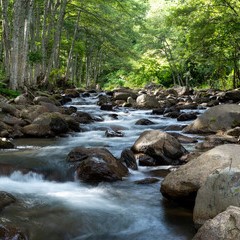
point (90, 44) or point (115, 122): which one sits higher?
point (90, 44)

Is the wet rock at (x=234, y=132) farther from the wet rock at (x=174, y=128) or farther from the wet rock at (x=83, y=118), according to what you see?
the wet rock at (x=83, y=118)

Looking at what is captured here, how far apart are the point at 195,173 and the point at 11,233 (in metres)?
2.63

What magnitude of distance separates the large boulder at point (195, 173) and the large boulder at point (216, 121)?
5.38 metres

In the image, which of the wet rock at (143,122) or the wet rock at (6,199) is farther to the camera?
the wet rock at (143,122)

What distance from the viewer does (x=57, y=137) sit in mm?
10117

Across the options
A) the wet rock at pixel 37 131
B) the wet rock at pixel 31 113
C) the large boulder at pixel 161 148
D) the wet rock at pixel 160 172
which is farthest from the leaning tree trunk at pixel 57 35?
the wet rock at pixel 160 172

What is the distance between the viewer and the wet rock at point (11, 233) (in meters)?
3.90

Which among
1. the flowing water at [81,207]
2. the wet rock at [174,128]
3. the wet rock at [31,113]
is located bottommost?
the flowing water at [81,207]

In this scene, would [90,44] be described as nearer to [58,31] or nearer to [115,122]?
[58,31]

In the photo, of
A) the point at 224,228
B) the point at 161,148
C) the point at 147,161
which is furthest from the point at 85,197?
the point at 224,228

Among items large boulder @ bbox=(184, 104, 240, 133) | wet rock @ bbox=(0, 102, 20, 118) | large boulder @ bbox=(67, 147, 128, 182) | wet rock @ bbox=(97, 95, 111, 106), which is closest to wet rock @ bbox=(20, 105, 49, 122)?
wet rock @ bbox=(0, 102, 20, 118)

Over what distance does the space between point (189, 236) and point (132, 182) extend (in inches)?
82.8

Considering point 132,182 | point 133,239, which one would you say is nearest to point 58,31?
point 132,182

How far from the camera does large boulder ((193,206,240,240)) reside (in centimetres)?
342
